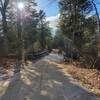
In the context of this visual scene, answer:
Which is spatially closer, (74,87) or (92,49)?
(74,87)

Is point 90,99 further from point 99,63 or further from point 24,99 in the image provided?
point 99,63

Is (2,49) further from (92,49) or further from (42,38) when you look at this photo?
(42,38)

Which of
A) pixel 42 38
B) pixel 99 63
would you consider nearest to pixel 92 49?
pixel 99 63

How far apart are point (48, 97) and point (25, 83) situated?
2.97 metres

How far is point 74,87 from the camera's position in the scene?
33.4 feet

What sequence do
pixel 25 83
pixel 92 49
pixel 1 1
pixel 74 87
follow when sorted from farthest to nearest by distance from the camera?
pixel 1 1 < pixel 92 49 < pixel 25 83 < pixel 74 87

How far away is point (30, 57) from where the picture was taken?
30.5 meters

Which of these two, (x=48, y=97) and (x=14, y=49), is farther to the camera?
(x=14, y=49)

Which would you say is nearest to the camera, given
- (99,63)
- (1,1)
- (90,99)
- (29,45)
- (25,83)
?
(90,99)

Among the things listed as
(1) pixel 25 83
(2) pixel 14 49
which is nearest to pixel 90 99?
(1) pixel 25 83

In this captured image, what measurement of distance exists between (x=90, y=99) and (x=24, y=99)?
2215mm

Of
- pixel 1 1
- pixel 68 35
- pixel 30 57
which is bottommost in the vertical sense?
pixel 30 57

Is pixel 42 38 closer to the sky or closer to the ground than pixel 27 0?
closer to the ground

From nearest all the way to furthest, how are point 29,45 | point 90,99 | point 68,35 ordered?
point 90,99
point 68,35
point 29,45
